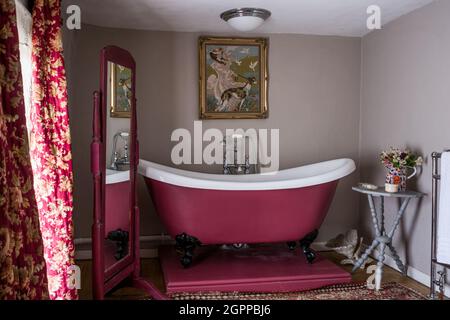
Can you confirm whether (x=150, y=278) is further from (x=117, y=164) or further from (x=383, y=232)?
(x=383, y=232)

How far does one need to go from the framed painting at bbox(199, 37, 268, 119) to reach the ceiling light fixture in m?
0.47

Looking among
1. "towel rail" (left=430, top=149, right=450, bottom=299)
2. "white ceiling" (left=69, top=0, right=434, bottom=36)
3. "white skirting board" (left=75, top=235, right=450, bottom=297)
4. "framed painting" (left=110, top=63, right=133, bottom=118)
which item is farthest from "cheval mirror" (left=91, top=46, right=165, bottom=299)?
"towel rail" (left=430, top=149, right=450, bottom=299)

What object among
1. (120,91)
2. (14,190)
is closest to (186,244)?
(120,91)

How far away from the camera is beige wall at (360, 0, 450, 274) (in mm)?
3156

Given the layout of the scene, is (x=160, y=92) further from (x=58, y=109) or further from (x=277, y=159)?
(x=58, y=109)

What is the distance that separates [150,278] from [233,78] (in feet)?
6.18

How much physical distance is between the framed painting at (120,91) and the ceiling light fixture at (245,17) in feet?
3.22

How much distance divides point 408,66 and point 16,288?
3.15 metres

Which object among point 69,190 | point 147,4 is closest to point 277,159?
point 147,4

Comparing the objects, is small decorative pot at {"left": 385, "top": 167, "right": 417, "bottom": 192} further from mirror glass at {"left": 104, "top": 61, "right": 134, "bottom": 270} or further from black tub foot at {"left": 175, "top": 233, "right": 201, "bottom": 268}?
mirror glass at {"left": 104, "top": 61, "right": 134, "bottom": 270}

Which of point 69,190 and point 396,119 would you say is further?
point 396,119

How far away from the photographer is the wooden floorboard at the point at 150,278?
10.0 ft

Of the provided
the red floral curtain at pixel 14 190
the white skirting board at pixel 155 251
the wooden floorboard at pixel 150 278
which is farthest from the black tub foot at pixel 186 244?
the red floral curtain at pixel 14 190

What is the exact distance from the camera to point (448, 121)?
3.06 meters
